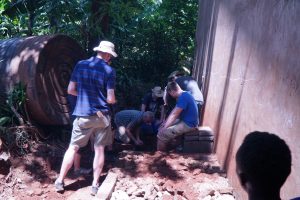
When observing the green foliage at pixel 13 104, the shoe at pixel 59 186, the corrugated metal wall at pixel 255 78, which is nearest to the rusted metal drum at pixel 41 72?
the green foliage at pixel 13 104

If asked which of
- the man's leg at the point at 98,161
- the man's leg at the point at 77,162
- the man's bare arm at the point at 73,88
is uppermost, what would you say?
the man's bare arm at the point at 73,88

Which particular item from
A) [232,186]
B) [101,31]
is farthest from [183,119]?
[101,31]

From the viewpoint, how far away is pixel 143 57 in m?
10.4

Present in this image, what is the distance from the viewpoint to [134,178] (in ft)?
15.8

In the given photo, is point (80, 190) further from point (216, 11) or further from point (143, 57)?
point (143, 57)

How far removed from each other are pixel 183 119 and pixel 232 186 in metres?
1.48

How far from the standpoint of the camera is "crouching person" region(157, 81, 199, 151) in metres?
5.54

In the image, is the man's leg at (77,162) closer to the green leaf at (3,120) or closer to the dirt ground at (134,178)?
the dirt ground at (134,178)

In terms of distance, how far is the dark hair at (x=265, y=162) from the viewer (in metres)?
1.44

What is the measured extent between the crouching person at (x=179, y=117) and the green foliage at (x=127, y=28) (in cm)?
285

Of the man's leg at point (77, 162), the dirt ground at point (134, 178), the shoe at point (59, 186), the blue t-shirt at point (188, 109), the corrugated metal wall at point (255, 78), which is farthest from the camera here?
the blue t-shirt at point (188, 109)

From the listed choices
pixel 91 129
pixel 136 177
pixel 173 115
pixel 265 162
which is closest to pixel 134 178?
pixel 136 177

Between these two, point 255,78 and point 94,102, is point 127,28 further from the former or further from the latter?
point 255,78

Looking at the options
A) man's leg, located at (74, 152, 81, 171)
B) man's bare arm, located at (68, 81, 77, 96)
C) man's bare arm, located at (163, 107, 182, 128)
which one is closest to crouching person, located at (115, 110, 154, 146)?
man's bare arm, located at (163, 107, 182, 128)
